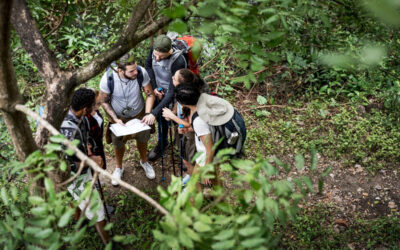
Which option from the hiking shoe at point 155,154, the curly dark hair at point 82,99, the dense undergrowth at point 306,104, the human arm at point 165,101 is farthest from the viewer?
the hiking shoe at point 155,154

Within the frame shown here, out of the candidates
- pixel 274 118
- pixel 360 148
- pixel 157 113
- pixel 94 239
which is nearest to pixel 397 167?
pixel 360 148

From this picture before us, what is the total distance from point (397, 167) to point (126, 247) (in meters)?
4.13

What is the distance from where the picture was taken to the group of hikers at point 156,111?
2807 millimetres

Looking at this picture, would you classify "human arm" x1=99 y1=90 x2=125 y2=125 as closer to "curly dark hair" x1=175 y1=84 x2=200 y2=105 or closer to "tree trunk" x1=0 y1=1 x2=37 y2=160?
"curly dark hair" x1=175 y1=84 x2=200 y2=105

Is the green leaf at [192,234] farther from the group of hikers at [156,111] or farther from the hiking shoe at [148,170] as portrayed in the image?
the hiking shoe at [148,170]

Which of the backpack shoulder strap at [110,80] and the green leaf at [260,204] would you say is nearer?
the green leaf at [260,204]

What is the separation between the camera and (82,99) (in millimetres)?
2715

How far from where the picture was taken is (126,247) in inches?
134

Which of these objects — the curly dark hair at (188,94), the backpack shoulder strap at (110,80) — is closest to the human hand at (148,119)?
the backpack shoulder strap at (110,80)

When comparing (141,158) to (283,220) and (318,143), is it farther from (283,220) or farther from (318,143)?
(283,220)

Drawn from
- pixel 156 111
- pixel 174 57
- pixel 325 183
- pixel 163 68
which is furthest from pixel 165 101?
pixel 325 183

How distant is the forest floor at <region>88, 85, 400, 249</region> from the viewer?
3.60 meters

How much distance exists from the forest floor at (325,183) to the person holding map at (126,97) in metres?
0.63

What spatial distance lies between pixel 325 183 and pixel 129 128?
2977 millimetres
